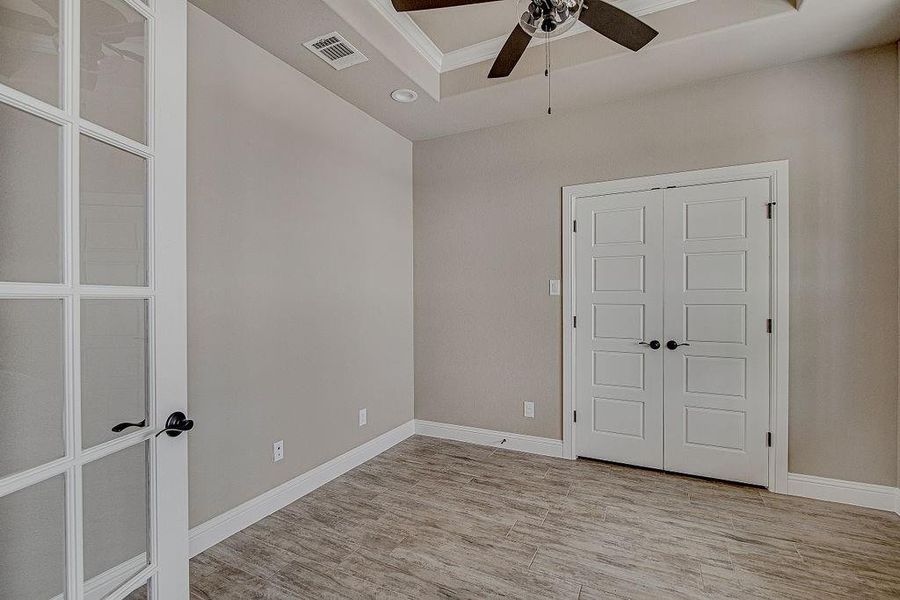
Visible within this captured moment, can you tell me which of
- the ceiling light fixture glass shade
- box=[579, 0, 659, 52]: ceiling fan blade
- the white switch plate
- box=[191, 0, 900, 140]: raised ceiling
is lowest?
the white switch plate

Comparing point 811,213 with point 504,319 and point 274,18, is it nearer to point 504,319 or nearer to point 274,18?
point 504,319

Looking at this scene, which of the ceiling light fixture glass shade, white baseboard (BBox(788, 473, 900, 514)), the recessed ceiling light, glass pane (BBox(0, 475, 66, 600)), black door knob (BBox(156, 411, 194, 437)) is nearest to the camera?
glass pane (BBox(0, 475, 66, 600))

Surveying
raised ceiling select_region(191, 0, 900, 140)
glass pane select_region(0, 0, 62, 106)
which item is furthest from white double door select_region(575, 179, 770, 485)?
glass pane select_region(0, 0, 62, 106)

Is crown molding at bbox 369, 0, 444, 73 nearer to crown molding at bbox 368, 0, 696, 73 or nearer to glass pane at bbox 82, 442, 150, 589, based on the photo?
crown molding at bbox 368, 0, 696, 73

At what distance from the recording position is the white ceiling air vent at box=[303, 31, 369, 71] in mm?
2404

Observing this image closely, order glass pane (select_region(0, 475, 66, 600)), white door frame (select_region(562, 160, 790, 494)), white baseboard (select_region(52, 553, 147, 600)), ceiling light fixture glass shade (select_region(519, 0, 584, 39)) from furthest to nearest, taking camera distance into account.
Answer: white door frame (select_region(562, 160, 790, 494)), ceiling light fixture glass shade (select_region(519, 0, 584, 39)), white baseboard (select_region(52, 553, 147, 600)), glass pane (select_region(0, 475, 66, 600))

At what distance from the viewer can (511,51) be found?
2.15 metres

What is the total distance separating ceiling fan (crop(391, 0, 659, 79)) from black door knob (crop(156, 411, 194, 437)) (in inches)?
71.4

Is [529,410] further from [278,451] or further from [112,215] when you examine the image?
[112,215]

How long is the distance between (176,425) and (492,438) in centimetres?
282

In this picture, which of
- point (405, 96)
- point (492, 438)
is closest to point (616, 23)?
point (405, 96)

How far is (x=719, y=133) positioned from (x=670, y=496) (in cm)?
252

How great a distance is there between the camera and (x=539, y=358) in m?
3.57

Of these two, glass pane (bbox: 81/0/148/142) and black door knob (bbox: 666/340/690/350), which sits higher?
glass pane (bbox: 81/0/148/142)
